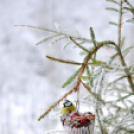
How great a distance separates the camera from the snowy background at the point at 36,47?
3.39 meters

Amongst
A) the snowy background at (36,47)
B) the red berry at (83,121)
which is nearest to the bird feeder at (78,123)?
the red berry at (83,121)

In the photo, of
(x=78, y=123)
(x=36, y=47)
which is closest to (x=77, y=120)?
(x=78, y=123)

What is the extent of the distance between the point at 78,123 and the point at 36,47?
3.46 metres

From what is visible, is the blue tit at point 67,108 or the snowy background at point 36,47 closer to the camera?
the blue tit at point 67,108

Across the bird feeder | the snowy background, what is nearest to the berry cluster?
the bird feeder

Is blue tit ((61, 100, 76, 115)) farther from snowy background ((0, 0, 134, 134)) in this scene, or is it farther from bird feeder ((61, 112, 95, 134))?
snowy background ((0, 0, 134, 134))

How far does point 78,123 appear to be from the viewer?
46 cm

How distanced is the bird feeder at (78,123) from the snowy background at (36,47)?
104 inches

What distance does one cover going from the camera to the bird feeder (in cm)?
46

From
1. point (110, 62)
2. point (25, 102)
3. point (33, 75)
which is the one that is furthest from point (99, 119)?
point (33, 75)

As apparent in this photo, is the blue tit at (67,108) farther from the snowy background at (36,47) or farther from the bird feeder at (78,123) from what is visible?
the snowy background at (36,47)

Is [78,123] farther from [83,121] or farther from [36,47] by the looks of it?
[36,47]

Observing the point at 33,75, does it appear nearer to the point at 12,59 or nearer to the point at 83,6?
the point at 12,59

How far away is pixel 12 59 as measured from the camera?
3.88m
